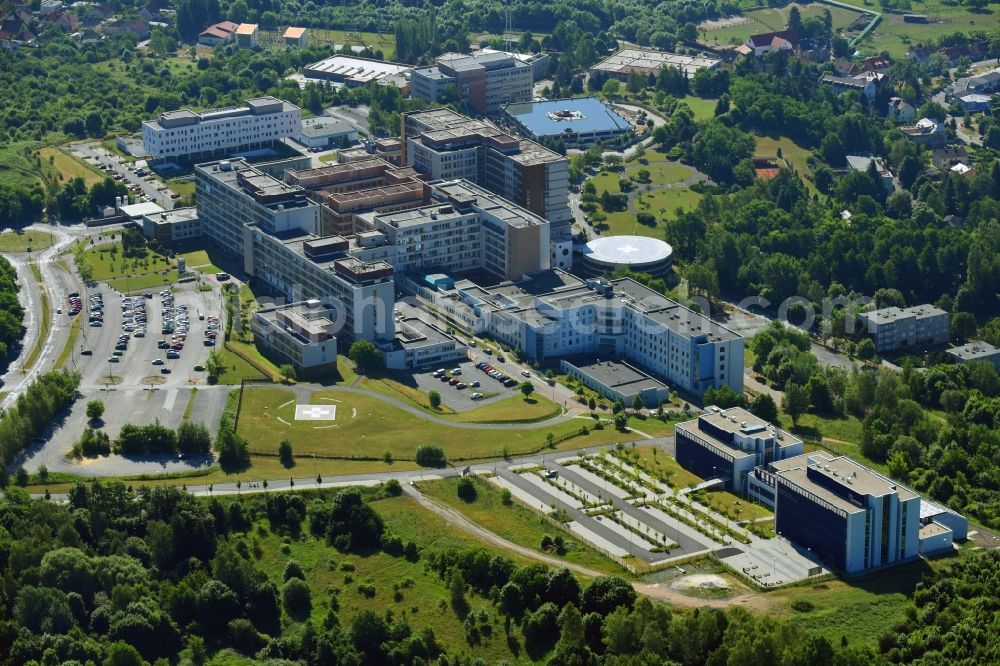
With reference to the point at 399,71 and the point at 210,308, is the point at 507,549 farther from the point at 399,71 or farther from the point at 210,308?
the point at 399,71

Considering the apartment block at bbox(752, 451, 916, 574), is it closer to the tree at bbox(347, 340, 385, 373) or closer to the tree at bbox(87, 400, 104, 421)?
the tree at bbox(347, 340, 385, 373)

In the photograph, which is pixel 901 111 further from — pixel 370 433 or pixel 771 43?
pixel 370 433

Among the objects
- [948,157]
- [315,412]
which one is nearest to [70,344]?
[315,412]

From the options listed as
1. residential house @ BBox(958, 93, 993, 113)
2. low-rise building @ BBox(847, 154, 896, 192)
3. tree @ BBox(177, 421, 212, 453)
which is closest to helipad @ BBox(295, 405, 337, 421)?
tree @ BBox(177, 421, 212, 453)

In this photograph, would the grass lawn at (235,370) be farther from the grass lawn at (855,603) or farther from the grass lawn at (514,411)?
the grass lawn at (855,603)

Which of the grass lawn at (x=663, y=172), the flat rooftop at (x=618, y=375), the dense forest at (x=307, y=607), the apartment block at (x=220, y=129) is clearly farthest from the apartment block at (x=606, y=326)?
the apartment block at (x=220, y=129)

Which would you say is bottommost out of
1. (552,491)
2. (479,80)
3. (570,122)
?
(552,491)

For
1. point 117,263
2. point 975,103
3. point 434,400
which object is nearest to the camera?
point 434,400
